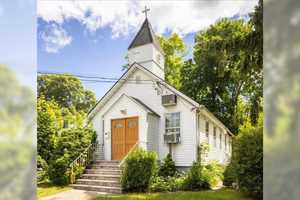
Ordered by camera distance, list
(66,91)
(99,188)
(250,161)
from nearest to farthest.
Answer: (250,161) → (99,188) → (66,91)

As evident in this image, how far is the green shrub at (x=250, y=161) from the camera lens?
20.6 feet

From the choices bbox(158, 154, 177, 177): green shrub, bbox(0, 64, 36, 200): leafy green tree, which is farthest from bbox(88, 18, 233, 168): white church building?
bbox(0, 64, 36, 200): leafy green tree

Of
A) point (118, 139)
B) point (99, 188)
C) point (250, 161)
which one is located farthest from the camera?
point (118, 139)

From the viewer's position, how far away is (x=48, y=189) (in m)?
8.31

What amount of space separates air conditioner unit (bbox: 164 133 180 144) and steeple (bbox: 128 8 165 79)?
3.40m

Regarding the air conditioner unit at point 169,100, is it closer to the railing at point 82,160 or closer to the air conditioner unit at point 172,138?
the air conditioner unit at point 172,138

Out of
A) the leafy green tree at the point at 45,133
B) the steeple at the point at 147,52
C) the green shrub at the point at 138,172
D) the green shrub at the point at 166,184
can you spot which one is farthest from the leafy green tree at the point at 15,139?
the steeple at the point at 147,52

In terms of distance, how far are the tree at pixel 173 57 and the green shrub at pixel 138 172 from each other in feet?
43.5

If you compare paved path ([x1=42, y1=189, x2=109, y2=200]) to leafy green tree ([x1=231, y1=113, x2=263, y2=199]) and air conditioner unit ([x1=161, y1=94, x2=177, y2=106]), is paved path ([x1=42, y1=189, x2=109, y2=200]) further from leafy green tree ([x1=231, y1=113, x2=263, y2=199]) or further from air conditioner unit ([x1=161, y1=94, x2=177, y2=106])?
air conditioner unit ([x1=161, y1=94, x2=177, y2=106])

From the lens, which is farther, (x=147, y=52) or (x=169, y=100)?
(x=147, y=52)

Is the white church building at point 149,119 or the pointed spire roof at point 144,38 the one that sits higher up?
the pointed spire roof at point 144,38

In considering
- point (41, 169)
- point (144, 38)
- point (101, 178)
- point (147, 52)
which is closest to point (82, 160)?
point (101, 178)

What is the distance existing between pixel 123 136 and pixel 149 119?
138 cm

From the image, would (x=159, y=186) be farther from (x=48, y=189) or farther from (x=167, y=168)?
(x=48, y=189)
